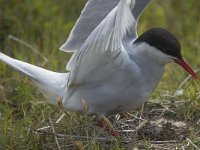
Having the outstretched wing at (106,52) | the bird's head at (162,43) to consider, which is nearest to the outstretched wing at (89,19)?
the outstretched wing at (106,52)

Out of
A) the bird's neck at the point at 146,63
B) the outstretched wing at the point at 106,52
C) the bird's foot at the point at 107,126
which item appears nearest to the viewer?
the outstretched wing at the point at 106,52

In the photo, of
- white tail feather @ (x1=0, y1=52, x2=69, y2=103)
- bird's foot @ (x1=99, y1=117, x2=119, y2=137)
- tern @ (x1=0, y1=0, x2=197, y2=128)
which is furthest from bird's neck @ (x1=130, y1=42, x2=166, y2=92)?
white tail feather @ (x1=0, y1=52, x2=69, y2=103)

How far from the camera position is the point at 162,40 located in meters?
5.19

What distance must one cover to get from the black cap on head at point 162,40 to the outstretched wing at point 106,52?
0.16 m

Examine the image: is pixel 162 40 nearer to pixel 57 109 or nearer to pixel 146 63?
pixel 146 63

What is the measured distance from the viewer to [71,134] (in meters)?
5.32

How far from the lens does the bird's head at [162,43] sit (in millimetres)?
5188

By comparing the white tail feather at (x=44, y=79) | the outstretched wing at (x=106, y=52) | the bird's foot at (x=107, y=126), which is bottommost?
the bird's foot at (x=107, y=126)

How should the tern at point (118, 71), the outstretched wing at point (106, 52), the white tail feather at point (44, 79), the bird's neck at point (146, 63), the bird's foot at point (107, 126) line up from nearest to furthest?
the outstretched wing at point (106, 52), the tern at point (118, 71), the bird's neck at point (146, 63), the bird's foot at point (107, 126), the white tail feather at point (44, 79)

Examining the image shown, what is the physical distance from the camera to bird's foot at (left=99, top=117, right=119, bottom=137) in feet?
17.7

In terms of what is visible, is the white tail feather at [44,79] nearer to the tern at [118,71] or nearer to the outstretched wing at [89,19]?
the tern at [118,71]

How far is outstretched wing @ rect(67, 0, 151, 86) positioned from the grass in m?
0.37

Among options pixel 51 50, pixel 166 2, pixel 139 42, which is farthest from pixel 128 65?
pixel 166 2

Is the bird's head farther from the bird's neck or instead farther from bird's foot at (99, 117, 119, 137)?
bird's foot at (99, 117, 119, 137)
